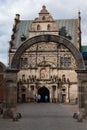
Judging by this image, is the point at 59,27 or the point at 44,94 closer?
the point at 44,94

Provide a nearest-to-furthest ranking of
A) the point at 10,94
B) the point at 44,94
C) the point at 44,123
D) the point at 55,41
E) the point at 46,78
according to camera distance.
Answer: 1. the point at 44,123
2. the point at 10,94
3. the point at 55,41
4. the point at 46,78
5. the point at 44,94

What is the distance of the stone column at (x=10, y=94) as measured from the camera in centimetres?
2150

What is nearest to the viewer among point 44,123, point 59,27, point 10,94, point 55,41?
point 44,123

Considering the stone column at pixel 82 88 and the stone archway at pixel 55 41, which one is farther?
the stone archway at pixel 55 41

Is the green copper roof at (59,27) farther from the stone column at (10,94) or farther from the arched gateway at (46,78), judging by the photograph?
the stone column at (10,94)

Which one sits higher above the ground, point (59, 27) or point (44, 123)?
point (59, 27)

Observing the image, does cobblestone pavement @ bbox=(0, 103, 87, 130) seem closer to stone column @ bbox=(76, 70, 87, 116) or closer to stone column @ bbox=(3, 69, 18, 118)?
stone column @ bbox=(3, 69, 18, 118)

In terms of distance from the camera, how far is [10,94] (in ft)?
71.8

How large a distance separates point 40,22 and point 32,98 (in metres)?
11.9

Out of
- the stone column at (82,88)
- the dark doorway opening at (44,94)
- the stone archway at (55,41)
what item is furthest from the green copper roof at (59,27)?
the stone column at (82,88)

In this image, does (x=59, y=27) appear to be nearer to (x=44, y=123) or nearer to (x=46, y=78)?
(x=46, y=78)

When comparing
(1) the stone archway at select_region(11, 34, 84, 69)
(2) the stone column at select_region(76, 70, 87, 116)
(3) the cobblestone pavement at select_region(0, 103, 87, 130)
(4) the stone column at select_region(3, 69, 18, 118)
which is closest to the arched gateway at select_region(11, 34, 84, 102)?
(3) the cobblestone pavement at select_region(0, 103, 87, 130)

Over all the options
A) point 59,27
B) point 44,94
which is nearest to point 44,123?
point 44,94

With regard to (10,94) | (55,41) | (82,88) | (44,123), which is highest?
(55,41)
